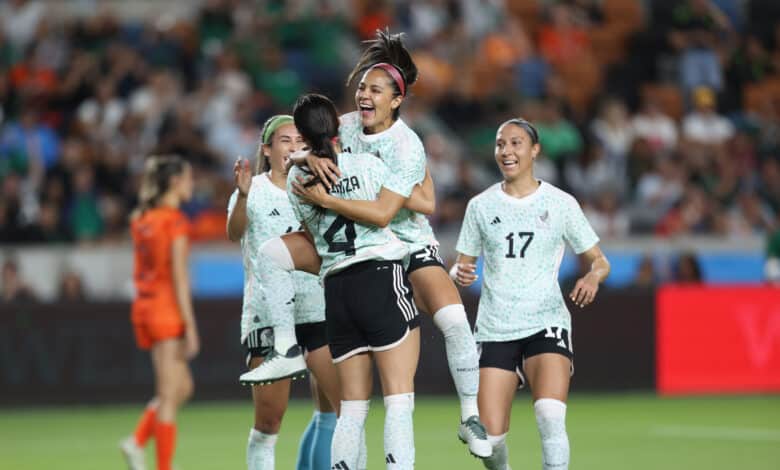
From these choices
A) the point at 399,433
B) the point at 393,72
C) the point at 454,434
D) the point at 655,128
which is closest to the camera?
the point at 399,433

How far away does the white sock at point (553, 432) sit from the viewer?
7.90 metres

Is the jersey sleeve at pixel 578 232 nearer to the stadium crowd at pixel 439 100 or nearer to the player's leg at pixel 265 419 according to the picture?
the player's leg at pixel 265 419

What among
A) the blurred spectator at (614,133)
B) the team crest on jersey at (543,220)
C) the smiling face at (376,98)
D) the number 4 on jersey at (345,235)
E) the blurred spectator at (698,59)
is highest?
the blurred spectator at (698,59)

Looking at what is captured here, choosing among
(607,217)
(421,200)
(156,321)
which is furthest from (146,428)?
(607,217)

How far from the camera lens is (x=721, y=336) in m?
16.5

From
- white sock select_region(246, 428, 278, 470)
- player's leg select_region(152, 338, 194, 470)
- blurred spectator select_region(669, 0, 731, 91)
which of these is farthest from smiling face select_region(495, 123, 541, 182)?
blurred spectator select_region(669, 0, 731, 91)

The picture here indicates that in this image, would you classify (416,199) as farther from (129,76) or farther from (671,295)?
(129,76)

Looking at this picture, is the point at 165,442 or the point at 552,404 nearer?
the point at 552,404

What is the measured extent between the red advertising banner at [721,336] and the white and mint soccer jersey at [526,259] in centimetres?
858

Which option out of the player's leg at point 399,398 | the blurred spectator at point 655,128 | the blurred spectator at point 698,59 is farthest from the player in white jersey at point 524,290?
the blurred spectator at point 698,59

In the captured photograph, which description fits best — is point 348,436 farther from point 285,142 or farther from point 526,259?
point 285,142

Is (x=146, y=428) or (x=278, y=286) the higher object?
(x=278, y=286)

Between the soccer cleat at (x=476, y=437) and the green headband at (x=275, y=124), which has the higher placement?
the green headband at (x=275, y=124)

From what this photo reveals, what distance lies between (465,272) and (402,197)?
1.26 metres
